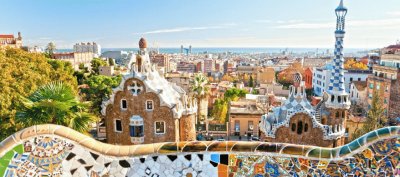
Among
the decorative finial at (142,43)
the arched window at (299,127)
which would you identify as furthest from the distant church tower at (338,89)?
the decorative finial at (142,43)

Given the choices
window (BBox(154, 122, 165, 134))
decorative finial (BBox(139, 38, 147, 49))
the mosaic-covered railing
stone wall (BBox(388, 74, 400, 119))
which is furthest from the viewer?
stone wall (BBox(388, 74, 400, 119))

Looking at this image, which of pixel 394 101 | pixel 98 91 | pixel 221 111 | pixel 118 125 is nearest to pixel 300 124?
pixel 118 125

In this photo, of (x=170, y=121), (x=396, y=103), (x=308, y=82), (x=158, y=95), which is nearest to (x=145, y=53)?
(x=158, y=95)

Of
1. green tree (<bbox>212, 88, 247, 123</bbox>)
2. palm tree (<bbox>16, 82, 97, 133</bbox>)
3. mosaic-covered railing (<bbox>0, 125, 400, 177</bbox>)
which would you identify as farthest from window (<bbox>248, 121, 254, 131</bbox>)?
mosaic-covered railing (<bbox>0, 125, 400, 177</bbox>)

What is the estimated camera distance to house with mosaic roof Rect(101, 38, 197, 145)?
553 inches

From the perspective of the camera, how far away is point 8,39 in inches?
2461

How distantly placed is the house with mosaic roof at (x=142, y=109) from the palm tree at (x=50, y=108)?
4.66 m

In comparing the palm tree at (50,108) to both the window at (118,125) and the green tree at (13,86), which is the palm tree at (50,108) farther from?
the window at (118,125)

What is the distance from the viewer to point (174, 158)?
440cm

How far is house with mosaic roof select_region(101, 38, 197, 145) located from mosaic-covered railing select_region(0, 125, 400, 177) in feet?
31.4

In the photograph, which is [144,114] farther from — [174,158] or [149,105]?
Result: [174,158]

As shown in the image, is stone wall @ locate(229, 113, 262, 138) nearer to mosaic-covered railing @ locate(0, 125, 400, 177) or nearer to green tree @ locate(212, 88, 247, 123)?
green tree @ locate(212, 88, 247, 123)

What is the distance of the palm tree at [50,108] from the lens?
8.72 meters

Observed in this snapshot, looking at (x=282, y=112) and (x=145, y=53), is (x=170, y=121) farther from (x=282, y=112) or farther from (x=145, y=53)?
(x=282, y=112)
